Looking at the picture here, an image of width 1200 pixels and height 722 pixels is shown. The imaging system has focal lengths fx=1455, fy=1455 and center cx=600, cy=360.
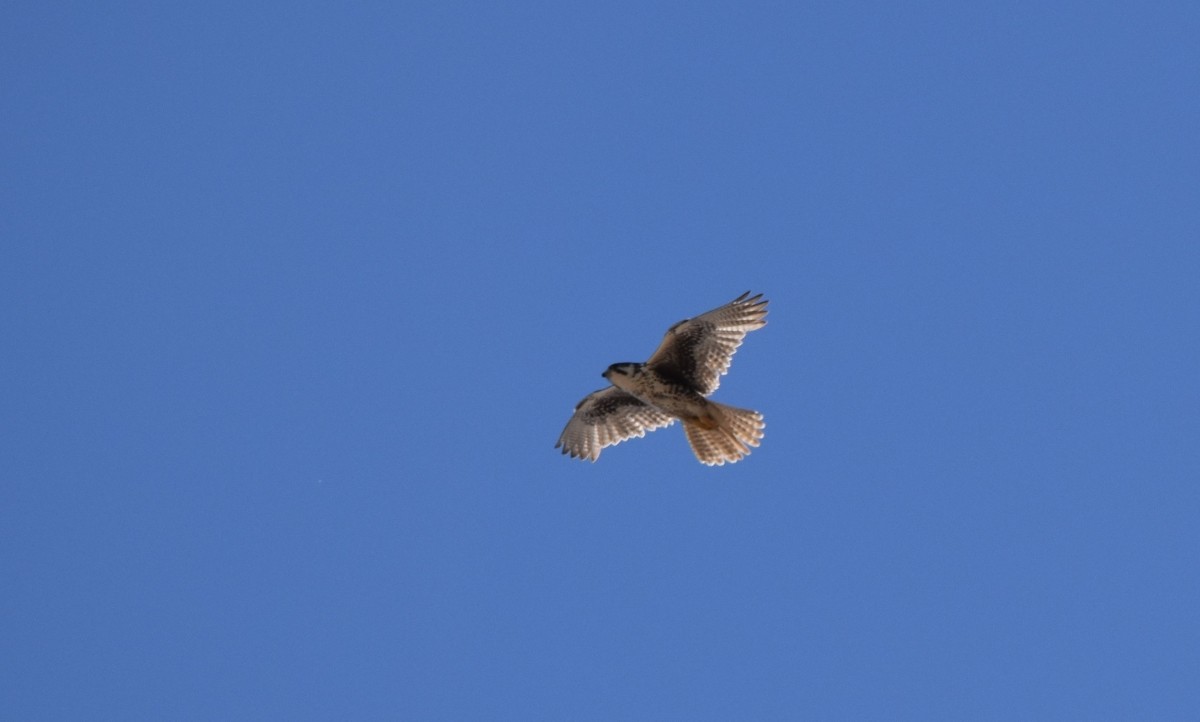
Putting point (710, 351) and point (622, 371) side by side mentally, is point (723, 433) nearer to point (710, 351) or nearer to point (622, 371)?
point (710, 351)

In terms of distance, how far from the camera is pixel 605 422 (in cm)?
1750

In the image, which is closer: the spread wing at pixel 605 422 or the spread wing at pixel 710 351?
the spread wing at pixel 710 351

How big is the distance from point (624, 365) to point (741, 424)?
58.6 inches

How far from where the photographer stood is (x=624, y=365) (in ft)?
52.8

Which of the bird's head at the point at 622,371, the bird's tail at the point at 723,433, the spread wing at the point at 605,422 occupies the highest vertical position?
the spread wing at the point at 605,422

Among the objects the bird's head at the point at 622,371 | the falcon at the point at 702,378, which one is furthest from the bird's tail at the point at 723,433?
the bird's head at the point at 622,371

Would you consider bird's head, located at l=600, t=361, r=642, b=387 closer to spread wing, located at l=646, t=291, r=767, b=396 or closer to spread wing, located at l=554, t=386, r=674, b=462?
spread wing, located at l=646, t=291, r=767, b=396

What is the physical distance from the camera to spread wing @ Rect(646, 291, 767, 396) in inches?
647

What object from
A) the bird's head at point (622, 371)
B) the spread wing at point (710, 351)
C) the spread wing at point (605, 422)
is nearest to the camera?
the bird's head at point (622, 371)

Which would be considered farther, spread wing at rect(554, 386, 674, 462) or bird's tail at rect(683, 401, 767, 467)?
spread wing at rect(554, 386, 674, 462)

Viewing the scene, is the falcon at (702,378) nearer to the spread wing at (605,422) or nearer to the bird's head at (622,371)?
the bird's head at (622,371)

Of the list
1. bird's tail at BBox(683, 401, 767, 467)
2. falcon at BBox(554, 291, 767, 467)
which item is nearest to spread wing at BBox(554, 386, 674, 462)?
falcon at BBox(554, 291, 767, 467)

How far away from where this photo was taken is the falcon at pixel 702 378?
16.2 meters

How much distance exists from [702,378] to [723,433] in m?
0.66
